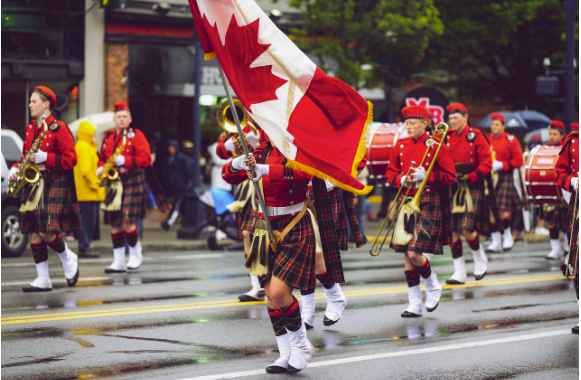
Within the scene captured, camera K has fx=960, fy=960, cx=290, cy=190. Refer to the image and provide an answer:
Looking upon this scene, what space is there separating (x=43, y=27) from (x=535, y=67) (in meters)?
13.9

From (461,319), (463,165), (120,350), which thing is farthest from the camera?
(463,165)

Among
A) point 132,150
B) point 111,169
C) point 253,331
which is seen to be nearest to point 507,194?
point 132,150

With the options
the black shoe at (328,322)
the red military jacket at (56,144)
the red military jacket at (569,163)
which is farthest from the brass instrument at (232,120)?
the red military jacket at (569,163)

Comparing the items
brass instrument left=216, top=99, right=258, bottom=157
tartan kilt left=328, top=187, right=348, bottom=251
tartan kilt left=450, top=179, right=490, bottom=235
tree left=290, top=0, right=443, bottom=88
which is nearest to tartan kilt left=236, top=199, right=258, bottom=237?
brass instrument left=216, top=99, right=258, bottom=157

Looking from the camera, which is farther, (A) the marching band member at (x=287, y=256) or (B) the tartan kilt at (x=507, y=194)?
(B) the tartan kilt at (x=507, y=194)

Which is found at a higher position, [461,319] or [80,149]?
[80,149]

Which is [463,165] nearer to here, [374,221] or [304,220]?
[304,220]

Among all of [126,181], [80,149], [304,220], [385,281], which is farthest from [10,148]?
[304,220]

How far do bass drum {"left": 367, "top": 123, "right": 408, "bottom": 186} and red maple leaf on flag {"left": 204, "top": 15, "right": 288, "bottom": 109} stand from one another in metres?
6.69

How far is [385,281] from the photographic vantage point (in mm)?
11383

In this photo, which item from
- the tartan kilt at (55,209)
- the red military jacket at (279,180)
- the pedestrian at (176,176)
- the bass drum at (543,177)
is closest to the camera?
the red military jacket at (279,180)

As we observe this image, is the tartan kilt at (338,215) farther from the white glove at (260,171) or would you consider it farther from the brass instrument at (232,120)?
the white glove at (260,171)

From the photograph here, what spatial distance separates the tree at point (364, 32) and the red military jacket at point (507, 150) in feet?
18.9

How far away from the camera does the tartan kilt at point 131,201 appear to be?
11938 mm
